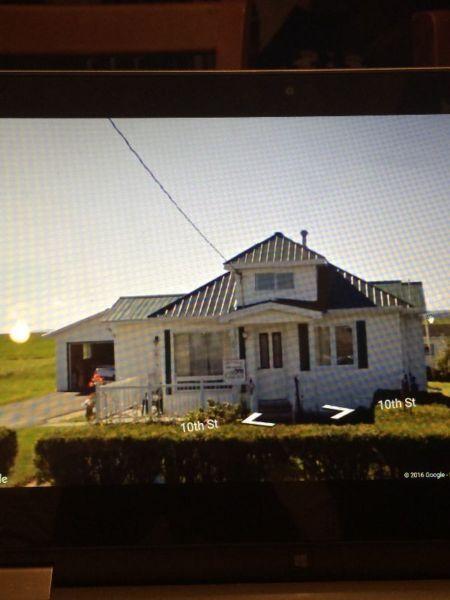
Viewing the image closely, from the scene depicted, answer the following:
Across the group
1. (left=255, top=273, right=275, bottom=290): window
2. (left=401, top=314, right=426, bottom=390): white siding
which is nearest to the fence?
(left=255, top=273, right=275, bottom=290): window

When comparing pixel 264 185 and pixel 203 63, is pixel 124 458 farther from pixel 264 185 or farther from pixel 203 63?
Answer: pixel 203 63

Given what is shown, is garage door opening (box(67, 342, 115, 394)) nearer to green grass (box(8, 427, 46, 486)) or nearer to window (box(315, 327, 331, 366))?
green grass (box(8, 427, 46, 486))

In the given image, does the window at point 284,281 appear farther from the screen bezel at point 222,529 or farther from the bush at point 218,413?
the screen bezel at point 222,529

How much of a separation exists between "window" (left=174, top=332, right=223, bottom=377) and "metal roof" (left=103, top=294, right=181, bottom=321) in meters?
0.12

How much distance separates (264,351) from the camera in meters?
1.70

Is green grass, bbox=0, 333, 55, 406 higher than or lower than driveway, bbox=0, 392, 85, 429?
higher

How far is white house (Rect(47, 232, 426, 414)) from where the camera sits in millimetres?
1655

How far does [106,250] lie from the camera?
1676mm

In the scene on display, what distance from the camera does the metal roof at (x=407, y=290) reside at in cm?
164

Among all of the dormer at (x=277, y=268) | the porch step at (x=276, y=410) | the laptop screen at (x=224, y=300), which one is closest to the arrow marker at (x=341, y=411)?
the laptop screen at (x=224, y=300)

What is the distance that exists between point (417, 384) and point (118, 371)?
0.94 m

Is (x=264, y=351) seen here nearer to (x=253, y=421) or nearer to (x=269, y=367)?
(x=269, y=367)

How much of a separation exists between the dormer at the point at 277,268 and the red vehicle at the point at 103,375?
0.48m

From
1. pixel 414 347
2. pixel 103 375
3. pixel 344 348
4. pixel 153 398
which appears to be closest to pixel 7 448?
pixel 103 375
